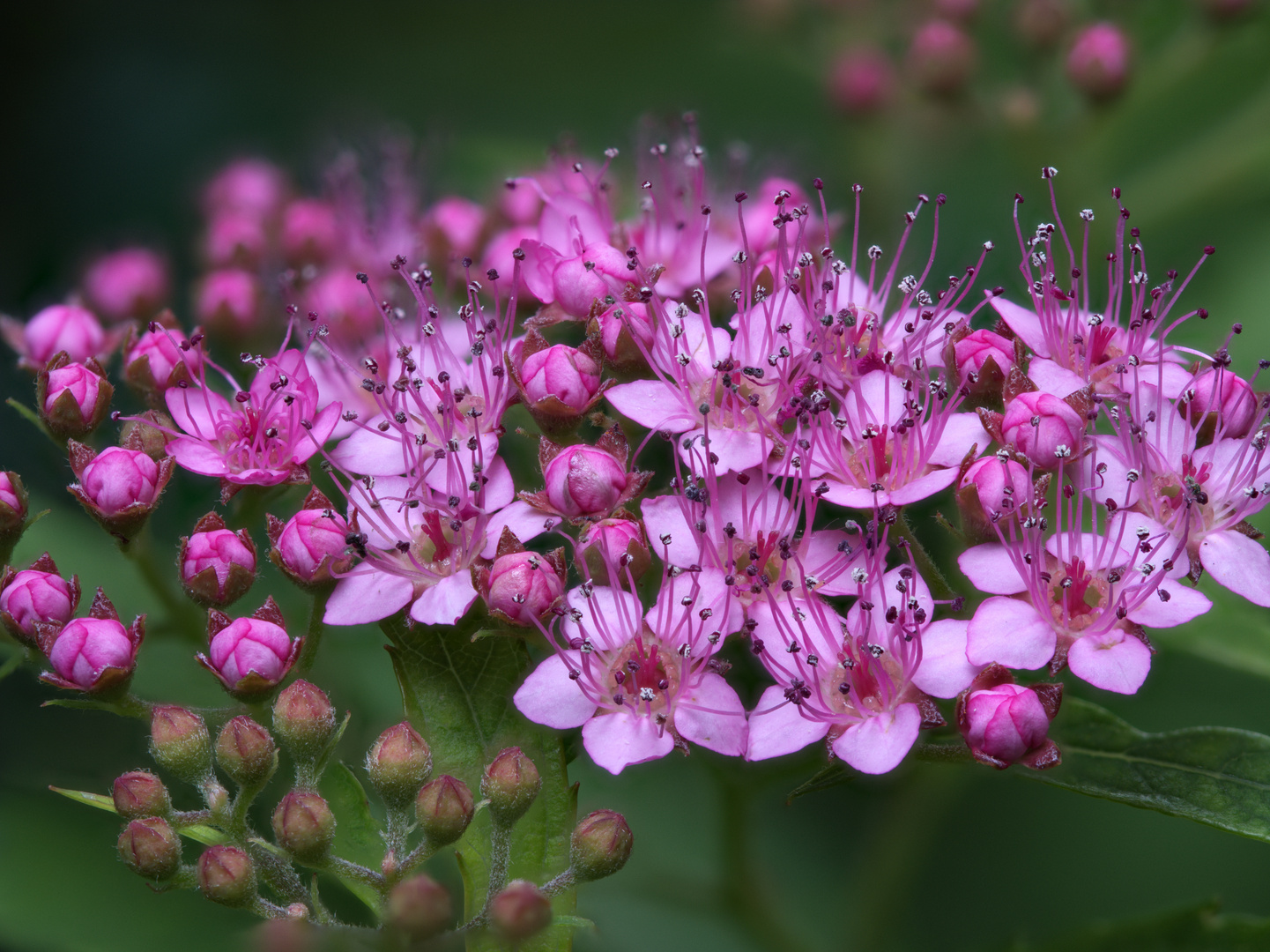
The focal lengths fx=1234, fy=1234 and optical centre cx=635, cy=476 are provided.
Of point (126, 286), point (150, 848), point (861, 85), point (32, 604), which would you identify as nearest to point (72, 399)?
point (32, 604)

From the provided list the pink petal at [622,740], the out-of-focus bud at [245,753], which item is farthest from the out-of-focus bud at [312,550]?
the pink petal at [622,740]

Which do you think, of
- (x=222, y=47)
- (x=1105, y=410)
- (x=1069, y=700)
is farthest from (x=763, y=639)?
(x=222, y=47)

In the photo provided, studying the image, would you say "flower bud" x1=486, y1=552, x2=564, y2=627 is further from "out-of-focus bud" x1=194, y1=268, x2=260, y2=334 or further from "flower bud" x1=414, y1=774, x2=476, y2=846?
"out-of-focus bud" x1=194, y1=268, x2=260, y2=334

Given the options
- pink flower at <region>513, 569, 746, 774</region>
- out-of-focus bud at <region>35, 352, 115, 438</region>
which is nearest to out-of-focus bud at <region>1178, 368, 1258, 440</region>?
pink flower at <region>513, 569, 746, 774</region>

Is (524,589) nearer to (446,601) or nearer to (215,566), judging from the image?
(446,601)

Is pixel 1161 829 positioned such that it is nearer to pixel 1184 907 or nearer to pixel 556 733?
pixel 1184 907

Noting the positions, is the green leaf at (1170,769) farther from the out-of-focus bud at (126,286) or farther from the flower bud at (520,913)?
the out-of-focus bud at (126,286)
